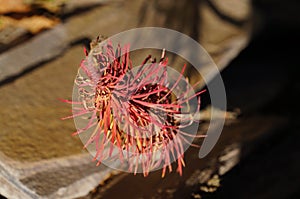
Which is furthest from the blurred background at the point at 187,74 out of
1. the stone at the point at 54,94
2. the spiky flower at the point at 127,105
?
the spiky flower at the point at 127,105

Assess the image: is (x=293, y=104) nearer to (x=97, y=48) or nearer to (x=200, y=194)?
(x=200, y=194)

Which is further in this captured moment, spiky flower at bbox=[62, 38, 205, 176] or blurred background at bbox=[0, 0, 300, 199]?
blurred background at bbox=[0, 0, 300, 199]

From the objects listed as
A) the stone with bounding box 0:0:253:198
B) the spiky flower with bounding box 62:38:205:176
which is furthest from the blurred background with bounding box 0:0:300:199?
the spiky flower with bounding box 62:38:205:176

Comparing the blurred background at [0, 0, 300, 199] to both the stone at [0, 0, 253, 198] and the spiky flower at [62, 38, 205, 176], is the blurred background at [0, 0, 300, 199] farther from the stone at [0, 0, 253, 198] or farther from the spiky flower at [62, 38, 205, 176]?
the spiky flower at [62, 38, 205, 176]

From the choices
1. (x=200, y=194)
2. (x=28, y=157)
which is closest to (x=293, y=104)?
(x=200, y=194)

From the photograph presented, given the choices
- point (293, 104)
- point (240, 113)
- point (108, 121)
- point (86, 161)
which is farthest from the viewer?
point (293, 104)
